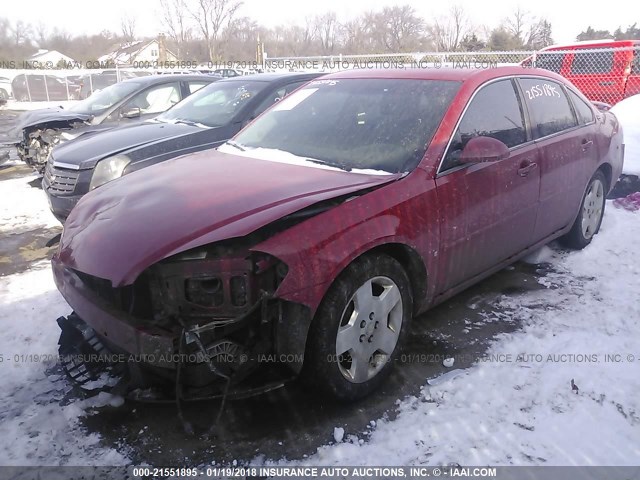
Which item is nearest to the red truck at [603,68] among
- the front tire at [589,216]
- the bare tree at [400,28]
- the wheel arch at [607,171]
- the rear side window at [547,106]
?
the wheel arch at [607,171]

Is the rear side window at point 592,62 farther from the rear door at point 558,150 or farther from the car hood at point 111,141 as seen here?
the car hood at point 111,141

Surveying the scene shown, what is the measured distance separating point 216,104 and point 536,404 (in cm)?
481

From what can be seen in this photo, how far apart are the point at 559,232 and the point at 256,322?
321 cm

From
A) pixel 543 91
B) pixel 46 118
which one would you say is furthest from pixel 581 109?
pixel 46 118

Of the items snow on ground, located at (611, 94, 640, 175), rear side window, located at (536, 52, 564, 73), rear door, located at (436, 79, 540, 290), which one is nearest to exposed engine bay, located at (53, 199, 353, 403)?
rear door, located at (436, 79, 540, 290)

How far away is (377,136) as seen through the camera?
321 centimetres

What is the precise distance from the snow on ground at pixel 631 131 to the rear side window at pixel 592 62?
9.95 feet

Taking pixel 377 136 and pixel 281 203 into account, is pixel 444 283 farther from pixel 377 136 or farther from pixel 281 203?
pixel 281 203

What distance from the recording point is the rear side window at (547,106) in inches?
153

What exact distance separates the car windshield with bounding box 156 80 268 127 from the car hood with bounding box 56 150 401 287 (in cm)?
271

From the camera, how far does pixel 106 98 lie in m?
7.88

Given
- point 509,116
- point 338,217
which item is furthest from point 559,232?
point 338,217

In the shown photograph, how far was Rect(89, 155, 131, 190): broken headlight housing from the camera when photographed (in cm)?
486

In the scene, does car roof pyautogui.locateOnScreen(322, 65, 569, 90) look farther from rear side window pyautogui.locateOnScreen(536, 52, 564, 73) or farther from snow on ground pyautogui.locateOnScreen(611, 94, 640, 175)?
rear side window pyautogui.locateOnScreen(536, 52, 564, 73)
